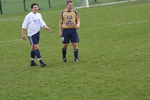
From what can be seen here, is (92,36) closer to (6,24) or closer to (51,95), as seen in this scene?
(6,24)

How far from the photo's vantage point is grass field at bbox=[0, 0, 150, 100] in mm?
10055

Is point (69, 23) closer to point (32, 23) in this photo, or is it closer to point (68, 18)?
point (68, 18)

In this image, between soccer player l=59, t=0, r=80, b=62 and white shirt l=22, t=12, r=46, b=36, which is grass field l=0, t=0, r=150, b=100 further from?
white shirt l=22, t=12, r=46, b=36

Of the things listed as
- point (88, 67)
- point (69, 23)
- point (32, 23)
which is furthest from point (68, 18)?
point (88, 67)

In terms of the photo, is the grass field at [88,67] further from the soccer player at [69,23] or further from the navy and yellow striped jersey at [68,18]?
the navy and yellow striped jersey at [68,18]

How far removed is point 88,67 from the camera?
42.3ft

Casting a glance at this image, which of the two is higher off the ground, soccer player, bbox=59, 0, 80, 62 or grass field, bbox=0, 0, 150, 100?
soccer player, bbox=59, 0, 80, 62

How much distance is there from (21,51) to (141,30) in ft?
18.0

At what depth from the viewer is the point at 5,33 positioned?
22.5 m

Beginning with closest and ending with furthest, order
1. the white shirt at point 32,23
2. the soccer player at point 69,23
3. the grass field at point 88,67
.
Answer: the grass field at point 88,67, the white shirt at point 32,23, the soccer player at point 69,23

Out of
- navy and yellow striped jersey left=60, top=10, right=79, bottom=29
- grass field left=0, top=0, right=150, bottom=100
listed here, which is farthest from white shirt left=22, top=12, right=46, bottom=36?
grass field left=0, top=0, right=150, bottom=100

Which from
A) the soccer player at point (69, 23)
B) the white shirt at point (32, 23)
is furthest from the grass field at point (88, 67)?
the white shirt at point (32, 23)

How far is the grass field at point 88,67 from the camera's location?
10.1 metres

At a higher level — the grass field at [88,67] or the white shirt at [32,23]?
the white shirt at [32,23]
